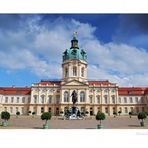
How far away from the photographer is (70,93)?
29141 mm

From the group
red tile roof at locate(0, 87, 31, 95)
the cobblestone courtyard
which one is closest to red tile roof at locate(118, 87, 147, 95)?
red tile roof at locate(0, 87, 31, 95)

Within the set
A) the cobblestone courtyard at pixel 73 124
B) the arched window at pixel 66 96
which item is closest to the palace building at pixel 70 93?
the arched window at pixel 66 96

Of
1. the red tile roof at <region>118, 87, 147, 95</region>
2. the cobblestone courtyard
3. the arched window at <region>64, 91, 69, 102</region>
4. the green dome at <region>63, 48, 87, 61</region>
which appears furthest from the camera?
the red tile roof at <region>118, 87, 147, 95</region>

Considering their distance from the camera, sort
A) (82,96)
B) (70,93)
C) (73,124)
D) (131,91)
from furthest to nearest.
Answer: (131,91), (82,96), (70,93), (73,124)

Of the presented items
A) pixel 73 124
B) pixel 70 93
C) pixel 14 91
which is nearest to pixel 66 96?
pixel 70 93

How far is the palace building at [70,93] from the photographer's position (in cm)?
2922

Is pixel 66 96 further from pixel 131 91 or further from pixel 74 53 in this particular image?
pixel 131 91

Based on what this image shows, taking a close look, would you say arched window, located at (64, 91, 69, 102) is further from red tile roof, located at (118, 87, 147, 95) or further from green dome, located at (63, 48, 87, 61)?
red tile roof, located at (118, 87, 147, 95)

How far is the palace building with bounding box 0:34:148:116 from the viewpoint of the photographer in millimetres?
29219

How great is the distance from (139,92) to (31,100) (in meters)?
14.2

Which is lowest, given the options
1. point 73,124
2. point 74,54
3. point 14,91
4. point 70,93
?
point 73,124

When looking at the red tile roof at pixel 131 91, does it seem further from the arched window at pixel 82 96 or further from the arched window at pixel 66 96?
the arched window at pixel 66 96
